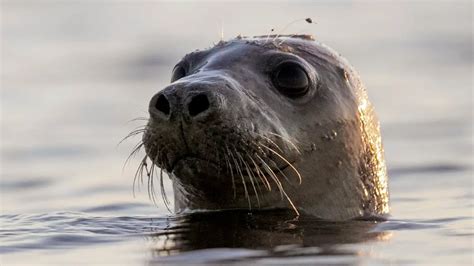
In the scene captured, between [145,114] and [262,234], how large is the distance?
6895 millimetres

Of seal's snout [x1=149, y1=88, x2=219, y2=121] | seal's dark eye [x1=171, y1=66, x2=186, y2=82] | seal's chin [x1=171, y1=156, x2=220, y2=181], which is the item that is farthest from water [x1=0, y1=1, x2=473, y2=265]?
seal's dark eye [x1=171, y1=66, x2=186, y2=82]

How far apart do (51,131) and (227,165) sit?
713 cm

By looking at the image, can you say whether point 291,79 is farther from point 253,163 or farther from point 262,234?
point 262,234

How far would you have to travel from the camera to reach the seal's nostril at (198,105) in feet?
23.6

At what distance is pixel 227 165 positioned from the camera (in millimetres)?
7328

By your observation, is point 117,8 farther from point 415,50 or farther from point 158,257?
point 158,257

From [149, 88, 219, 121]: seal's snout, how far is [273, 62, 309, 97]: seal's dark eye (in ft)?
2.74

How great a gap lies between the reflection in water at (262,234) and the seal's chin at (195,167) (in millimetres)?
326

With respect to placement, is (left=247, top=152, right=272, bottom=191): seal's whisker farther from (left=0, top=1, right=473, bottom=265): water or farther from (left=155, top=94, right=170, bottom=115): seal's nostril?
(left=155, top=94, right=170, bottom=115): seal's nostril

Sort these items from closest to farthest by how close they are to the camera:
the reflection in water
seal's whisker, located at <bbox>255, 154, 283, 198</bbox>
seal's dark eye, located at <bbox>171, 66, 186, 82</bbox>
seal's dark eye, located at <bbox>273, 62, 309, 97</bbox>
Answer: the reflection in water, seal's whisker, located at <bbox>255, 154, 283, 198</bbox>, seal's dark eye, located at <bbox>273, 62, 309, 97</bbox>, seal's dark eye, located at <bbox>171, 66, 186, 82</bbox>

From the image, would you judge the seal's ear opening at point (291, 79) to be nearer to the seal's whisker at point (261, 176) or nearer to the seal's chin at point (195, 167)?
the seal's whisker at point (261, 176)

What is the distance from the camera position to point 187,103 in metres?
7.17

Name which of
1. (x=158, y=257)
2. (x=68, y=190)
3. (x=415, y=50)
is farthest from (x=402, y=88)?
(x=158, y=257)

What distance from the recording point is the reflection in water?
7.03 m
